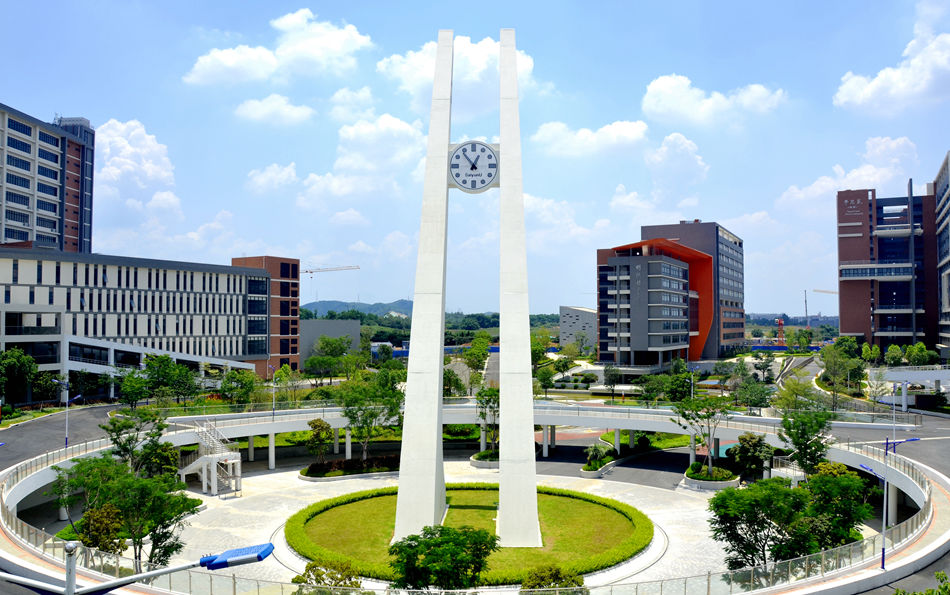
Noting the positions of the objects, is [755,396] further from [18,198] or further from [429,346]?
[18,198]

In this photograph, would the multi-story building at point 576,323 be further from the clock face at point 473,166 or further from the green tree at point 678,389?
the clock face at point 473,166

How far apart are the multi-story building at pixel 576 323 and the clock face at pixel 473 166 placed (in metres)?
131

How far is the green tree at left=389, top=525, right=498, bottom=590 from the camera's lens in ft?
58.9

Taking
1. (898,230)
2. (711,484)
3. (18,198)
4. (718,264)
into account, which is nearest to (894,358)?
(898,230)

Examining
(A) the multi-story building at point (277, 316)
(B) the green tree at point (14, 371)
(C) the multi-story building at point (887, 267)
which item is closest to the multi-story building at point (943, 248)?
(C) the multi-story building at point (887, 267)

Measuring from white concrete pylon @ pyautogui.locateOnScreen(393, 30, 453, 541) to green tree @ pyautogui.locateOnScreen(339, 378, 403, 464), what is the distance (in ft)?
43.2

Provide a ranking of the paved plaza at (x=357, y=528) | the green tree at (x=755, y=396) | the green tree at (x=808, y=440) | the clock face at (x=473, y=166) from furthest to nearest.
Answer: the green tree at (x=755, y=396) → the clock face at (x=473, y=166) → the green tree at (x=808, y=440) → the paved plaza at (x=357, y=528)

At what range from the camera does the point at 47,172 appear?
93250mm

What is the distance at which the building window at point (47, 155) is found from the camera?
90956 millimetres

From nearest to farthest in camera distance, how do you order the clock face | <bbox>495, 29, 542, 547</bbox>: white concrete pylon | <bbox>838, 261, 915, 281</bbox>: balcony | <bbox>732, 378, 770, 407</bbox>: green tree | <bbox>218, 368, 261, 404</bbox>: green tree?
<bbox>495, 29, 542, 547</bbox>: white concrete pylon → the clock face → <bbox>218, 368, 261, 404</bbox>: green tree → <bbox>732, 378, 770, 407</bbox>: green tree → <bbox>838, 261, 915, 281</bbox>: balcony

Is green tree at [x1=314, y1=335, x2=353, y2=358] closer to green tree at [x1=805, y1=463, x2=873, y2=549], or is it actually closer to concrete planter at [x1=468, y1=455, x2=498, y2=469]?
concrete planter at [x1=468, y1=455, x2=498, y2=469]

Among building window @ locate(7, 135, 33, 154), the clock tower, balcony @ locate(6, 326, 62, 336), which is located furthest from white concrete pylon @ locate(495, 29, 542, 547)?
building window @ locate(7, 135, 33, 154)

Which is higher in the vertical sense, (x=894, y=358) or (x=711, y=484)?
(x=894, y=358)

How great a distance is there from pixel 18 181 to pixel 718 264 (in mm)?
113937
